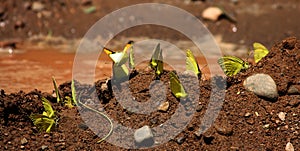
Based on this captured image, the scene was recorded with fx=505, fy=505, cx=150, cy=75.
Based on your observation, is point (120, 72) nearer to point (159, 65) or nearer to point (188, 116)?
point (159, 65)

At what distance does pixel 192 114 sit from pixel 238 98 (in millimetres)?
360

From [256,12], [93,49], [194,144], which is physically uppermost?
[256,12]

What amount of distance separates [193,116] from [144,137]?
1.31ft

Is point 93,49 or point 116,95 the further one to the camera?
point 93,49

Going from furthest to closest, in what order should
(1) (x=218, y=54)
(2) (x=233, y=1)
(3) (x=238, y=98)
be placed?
(2) (x=233, y=1), (1) (x=218, y=54), (3) (x=238, y=98)

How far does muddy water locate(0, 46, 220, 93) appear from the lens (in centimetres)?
517

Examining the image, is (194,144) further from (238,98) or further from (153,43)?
(153,43)

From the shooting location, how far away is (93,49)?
274 inches

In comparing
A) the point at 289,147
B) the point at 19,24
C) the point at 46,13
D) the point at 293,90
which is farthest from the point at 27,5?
the point at 289,147

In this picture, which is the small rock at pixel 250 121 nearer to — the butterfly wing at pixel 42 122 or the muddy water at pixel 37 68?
the butterfly wing at pixel 42 122

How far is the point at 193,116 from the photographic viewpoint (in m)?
3.55

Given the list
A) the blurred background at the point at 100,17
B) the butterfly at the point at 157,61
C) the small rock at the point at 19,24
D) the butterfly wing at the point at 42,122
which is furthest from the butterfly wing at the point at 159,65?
the small rock at the point at 19,24

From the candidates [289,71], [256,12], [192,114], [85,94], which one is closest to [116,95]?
[85,94]

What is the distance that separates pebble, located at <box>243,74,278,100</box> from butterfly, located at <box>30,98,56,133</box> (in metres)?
1.42
